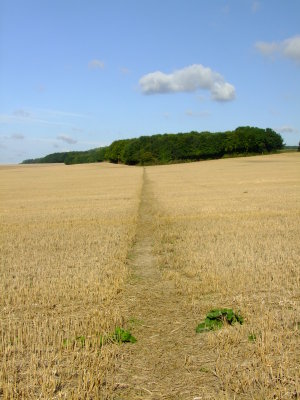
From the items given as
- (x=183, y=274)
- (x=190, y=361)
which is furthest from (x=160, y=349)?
(x=183, y=274)

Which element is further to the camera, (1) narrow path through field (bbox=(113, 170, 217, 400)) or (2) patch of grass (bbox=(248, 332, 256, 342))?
(2) patch of grass (bbox=(248, 332, 256, 342))

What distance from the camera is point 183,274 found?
1073cm

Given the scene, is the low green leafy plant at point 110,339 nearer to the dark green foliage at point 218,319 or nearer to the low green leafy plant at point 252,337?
the dark green foliage at point 218,319

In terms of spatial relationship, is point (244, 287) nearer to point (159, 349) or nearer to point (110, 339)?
point (159, 349)

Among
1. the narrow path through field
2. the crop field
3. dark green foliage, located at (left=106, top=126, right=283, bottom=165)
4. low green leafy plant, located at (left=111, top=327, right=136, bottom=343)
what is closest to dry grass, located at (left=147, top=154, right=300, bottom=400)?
the crop field

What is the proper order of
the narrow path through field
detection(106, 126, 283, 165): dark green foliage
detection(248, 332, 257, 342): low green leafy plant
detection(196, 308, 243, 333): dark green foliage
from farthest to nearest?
detection(106, 126, 283, 165): dark green foliage, detection(196, 308, 243, 333): dark green foliage, detection(248, 332, 257, 342): low green leafy plant, the narrow path through field

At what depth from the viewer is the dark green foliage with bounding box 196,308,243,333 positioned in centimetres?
722

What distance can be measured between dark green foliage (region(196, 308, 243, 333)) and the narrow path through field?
0.21 m

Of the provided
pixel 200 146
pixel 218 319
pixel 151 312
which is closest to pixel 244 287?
pixel 218 319

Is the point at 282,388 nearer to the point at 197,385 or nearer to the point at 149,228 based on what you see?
the point at 197,385

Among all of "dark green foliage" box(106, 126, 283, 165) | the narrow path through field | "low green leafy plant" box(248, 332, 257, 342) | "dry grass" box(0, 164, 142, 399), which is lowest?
the narrow path through field

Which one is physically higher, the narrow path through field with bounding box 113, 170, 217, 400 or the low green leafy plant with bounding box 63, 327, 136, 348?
the low green leafy plant with bounding box 63, 327, 136, 348

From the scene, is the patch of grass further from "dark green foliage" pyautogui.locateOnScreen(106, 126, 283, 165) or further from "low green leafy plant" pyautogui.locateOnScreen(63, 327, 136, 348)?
"dark green foliage" pyautogui.locateOnScreen(106, 126, 283, 165)

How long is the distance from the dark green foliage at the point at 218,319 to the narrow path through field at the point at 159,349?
0.21 meters
